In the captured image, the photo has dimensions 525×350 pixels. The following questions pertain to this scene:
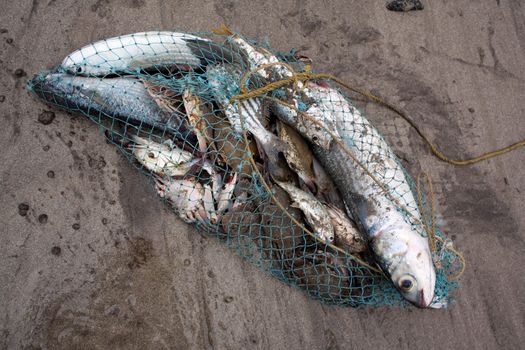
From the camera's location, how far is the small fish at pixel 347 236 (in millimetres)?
3551

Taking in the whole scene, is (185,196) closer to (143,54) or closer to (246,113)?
(246,113)

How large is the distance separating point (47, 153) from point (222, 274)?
1.91m

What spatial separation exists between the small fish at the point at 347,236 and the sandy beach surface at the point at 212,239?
0.63 metres

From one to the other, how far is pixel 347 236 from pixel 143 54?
245 cm

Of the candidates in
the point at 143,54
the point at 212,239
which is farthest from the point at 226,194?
the point at 143,54

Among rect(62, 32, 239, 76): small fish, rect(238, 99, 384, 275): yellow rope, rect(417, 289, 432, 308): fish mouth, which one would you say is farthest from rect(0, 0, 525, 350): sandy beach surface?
rect(238, 99, 384, 275): yellow rope

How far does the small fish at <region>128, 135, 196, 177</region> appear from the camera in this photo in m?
3.66

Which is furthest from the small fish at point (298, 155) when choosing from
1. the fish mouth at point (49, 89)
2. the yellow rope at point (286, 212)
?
the fish mouth at point (49, 89)

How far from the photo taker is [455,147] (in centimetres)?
436

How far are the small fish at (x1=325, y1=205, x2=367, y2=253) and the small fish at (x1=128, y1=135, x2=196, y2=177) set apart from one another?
52.4 inches

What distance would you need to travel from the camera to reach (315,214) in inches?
135

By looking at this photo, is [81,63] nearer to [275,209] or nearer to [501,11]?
[275,209]

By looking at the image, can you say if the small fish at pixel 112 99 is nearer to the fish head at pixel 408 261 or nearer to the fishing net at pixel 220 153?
the fishing net at pixel 220 153

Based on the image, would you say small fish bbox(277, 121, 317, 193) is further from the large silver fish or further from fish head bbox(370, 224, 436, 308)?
fish head bbox(370, 224, 436, 308)
